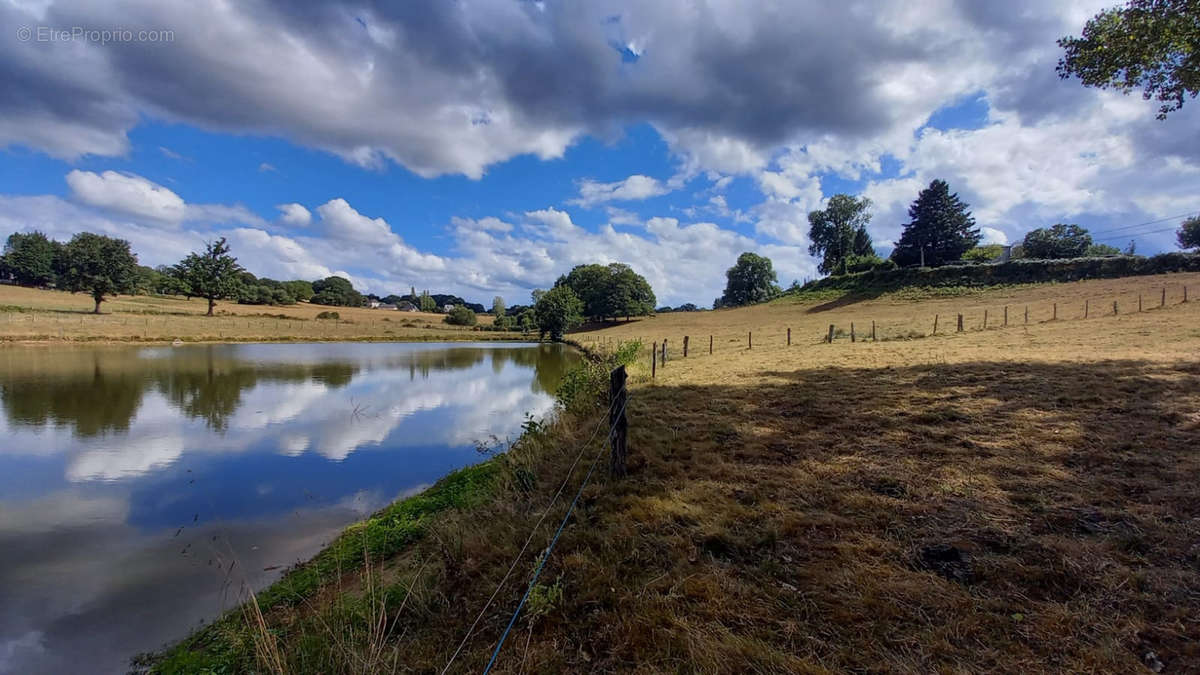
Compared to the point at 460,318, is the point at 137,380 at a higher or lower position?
lower

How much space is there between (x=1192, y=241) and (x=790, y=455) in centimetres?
9341

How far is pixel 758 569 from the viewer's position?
345 cm

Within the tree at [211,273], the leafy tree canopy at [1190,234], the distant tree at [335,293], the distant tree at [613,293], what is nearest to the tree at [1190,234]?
the leafy tree canopy at [1190,234]

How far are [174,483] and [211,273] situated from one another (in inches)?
2538

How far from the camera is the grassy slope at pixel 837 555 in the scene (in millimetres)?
2656

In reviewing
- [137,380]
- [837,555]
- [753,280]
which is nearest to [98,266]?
[137,380]

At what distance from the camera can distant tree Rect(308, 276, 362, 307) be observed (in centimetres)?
10481

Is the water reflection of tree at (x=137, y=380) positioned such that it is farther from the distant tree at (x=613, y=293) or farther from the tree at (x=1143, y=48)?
the distant tree at (x=613, y=293)

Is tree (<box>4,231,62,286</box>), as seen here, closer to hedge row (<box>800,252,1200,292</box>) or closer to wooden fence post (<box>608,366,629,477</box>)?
wooden fence post (<box>608,366,629,477</box>)

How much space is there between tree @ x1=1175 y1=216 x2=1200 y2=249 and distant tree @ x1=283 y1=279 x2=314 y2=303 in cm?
14201

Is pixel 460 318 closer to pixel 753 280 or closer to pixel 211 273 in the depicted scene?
pixel 211 273

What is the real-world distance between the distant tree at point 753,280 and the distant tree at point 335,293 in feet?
280

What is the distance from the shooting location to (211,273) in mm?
57031

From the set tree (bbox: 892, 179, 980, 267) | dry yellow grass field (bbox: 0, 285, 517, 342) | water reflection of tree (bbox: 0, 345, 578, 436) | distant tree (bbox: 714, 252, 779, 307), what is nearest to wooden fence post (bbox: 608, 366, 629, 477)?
water reflection of tree (bbox: 0, 345, 578, 436)
